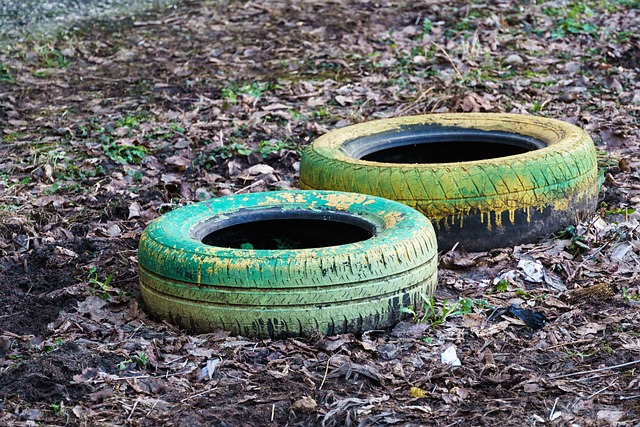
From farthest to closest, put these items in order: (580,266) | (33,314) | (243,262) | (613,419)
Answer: (580,266) → (33,314) → (243,262) → (613,419)

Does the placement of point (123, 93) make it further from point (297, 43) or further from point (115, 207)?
point (115, 207)

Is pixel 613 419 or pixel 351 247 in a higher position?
pixel 351 247

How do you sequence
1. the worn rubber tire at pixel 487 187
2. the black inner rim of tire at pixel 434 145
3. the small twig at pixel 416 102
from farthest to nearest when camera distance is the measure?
the small twig at pixel 416 102 → the black inner rim of tire at pixel 434 145 → the worn rubber tire at pixel 487 187

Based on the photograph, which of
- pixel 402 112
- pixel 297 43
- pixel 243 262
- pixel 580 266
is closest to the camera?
pixel 243 262

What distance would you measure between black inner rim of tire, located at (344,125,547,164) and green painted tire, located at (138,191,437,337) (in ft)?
5.37

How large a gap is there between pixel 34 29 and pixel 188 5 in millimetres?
1911

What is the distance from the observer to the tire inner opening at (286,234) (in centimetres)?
496

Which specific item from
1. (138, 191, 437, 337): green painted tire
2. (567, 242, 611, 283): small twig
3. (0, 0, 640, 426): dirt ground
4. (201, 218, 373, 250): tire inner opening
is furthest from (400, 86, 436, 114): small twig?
(138, 191, 437, 337): green painted tire

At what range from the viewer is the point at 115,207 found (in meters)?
6.25

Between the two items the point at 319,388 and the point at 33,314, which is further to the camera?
the point at 33,314

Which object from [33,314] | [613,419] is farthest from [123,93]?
[613,419]

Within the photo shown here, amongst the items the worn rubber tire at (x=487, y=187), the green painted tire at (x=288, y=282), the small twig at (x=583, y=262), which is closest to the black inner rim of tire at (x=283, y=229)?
the green painted tire at (x=288, y=282)

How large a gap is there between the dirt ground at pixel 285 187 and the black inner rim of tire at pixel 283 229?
538 mm

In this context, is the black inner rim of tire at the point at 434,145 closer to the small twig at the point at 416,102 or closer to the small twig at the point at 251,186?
the small twig at the point at 251,186
